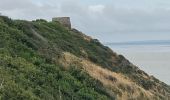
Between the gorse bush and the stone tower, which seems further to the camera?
the stone tower

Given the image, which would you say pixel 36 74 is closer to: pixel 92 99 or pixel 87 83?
pixel 92 99

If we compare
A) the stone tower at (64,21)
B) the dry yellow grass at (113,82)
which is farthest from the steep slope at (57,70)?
the stone tower at (64,21)

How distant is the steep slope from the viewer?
18.2 metres

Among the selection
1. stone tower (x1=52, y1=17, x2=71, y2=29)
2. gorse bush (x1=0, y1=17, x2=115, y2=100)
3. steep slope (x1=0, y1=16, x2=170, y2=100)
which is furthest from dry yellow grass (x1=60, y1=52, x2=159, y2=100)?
stone tower (x1=52, y1=17, x2=71, y2=29)

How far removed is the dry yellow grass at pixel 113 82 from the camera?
2858 centimetres

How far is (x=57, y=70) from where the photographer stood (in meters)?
22.9

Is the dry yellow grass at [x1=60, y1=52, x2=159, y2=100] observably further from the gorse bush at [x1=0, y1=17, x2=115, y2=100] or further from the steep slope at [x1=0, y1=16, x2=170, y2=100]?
the gorse bush at [x1=0, y1=17, x2=115, y2=100]

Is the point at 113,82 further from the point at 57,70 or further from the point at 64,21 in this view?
the point at 64,21

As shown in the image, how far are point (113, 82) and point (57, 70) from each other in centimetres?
843

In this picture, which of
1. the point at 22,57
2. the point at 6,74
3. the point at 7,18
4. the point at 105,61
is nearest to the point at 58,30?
the point at 105,61

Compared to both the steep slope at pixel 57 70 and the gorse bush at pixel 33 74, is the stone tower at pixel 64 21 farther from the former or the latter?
the gorse bush at pixel 33 74

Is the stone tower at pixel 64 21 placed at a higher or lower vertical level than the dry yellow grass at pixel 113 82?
higher

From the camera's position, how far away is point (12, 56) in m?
21.9

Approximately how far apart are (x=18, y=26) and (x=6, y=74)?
38.2 ft
